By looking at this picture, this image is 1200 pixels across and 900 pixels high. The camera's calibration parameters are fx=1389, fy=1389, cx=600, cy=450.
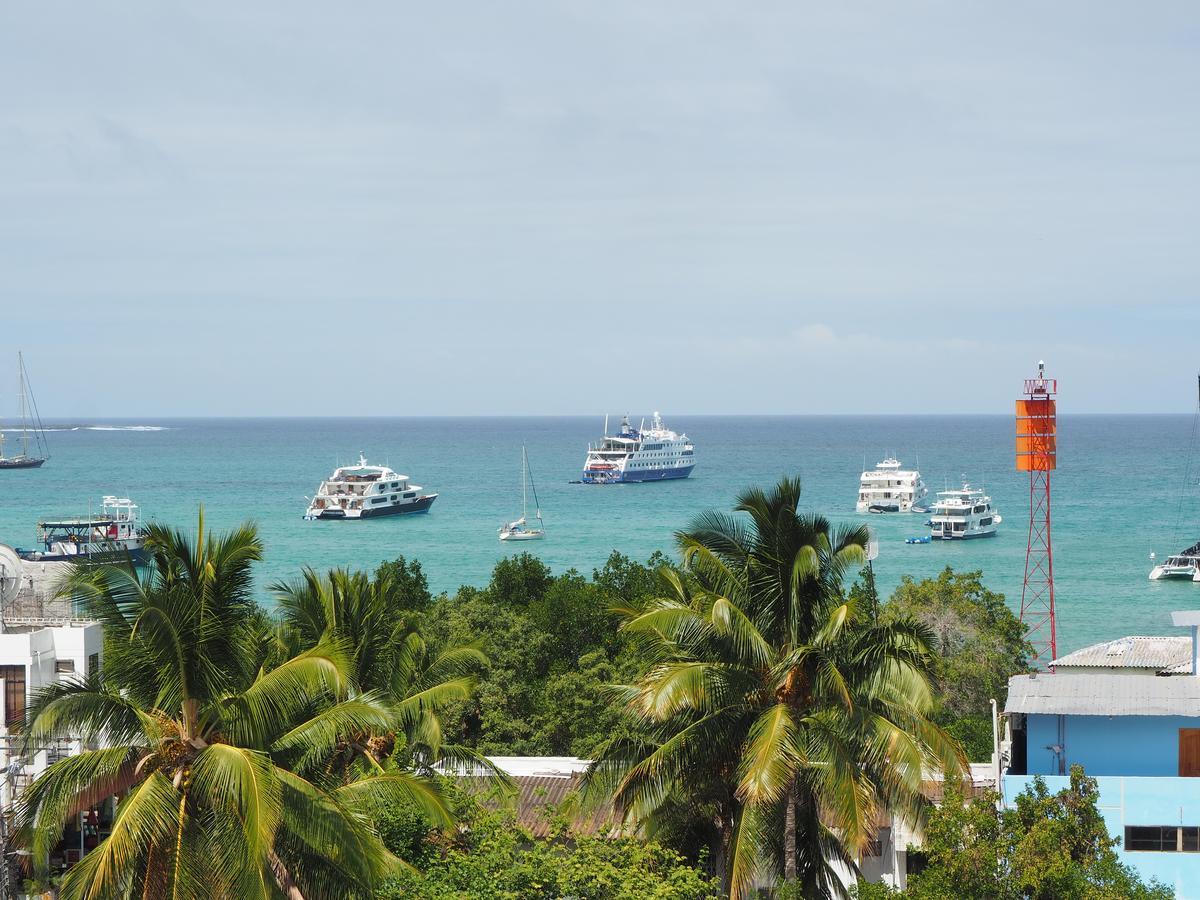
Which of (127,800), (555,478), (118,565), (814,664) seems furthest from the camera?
(555,478)

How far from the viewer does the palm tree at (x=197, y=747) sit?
12.6m

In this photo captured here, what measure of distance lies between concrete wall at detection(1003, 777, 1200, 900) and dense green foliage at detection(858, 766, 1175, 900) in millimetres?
2699

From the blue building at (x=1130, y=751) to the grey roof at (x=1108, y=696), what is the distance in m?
0.01

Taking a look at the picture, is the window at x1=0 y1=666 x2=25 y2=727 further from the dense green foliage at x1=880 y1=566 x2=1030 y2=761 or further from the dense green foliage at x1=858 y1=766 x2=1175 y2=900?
the dense green foliage at x1=880 y1=566 x2=1030 y2=761

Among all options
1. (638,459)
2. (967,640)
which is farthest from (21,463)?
(967,640)

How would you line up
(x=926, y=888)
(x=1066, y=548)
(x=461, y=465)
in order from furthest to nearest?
(x=461, y=465) → (x=1066, y=548) → (x=926, y=888)

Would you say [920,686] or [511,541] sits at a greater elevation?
[920,686]

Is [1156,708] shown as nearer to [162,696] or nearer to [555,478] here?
[162,696]

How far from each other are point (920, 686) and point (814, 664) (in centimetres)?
124

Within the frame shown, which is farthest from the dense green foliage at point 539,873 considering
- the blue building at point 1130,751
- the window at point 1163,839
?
the window at point 1163,839

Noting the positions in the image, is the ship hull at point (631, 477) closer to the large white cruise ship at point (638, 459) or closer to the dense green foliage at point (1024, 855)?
the large white cruise ship at point (638, 459)

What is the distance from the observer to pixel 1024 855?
14.9 m

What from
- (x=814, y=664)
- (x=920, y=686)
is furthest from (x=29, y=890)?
(x=920, y=686)

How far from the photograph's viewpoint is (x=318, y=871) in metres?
13.7
